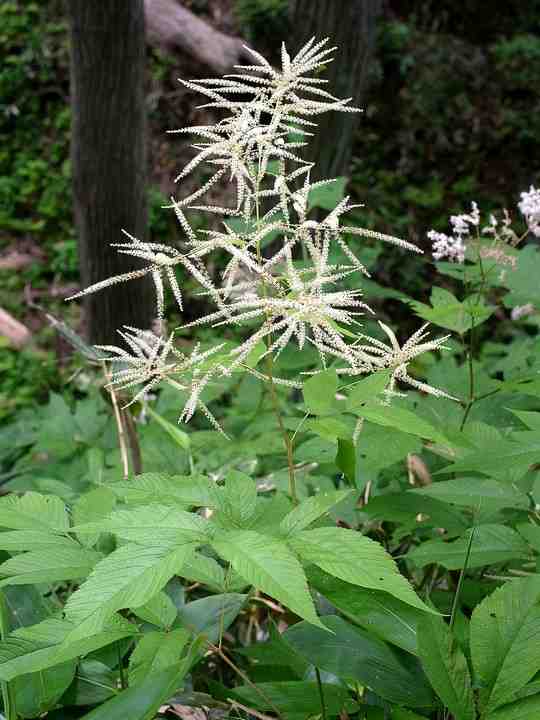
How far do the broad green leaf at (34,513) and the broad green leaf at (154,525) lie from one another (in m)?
0.22

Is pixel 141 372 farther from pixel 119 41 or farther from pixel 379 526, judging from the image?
pixel 119 41

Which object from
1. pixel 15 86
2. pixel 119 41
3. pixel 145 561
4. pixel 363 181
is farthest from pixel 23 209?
pixel 145 561

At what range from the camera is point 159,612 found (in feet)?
3.32

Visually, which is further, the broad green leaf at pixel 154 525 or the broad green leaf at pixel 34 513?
the broad green leaf at pixel 34 513

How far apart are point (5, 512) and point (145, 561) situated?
13.4 inches

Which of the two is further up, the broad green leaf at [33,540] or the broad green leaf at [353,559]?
the broad green leaf at [353,559]

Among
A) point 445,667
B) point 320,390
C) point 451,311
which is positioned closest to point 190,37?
point 451,311

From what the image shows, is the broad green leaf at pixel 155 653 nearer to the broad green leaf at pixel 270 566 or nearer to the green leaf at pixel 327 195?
the broad green leaf at pixel 270 566

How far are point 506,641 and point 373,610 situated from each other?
16 cm

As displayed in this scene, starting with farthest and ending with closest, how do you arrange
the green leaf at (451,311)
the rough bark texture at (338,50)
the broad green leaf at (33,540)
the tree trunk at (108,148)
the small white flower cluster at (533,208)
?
1. the tree trunk at (108,148)
2. the rough bark texture at (338,50)
3. the small white flower cluster at (533,208)
4. the green leaf at (451,311)
5. the broad green leaf at (33,540)

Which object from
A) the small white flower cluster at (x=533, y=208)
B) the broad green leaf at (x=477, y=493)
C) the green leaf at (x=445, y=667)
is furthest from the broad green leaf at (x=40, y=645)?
the small white flower cluster at (x=533, y=208)

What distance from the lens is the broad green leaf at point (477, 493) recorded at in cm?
114

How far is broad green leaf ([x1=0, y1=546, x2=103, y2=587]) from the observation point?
0.95 metres

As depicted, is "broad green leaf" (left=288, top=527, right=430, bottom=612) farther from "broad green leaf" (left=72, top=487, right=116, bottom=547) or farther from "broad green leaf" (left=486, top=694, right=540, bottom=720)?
"broad green leaf" (left=72, top=487, right=116, bottom=547)
